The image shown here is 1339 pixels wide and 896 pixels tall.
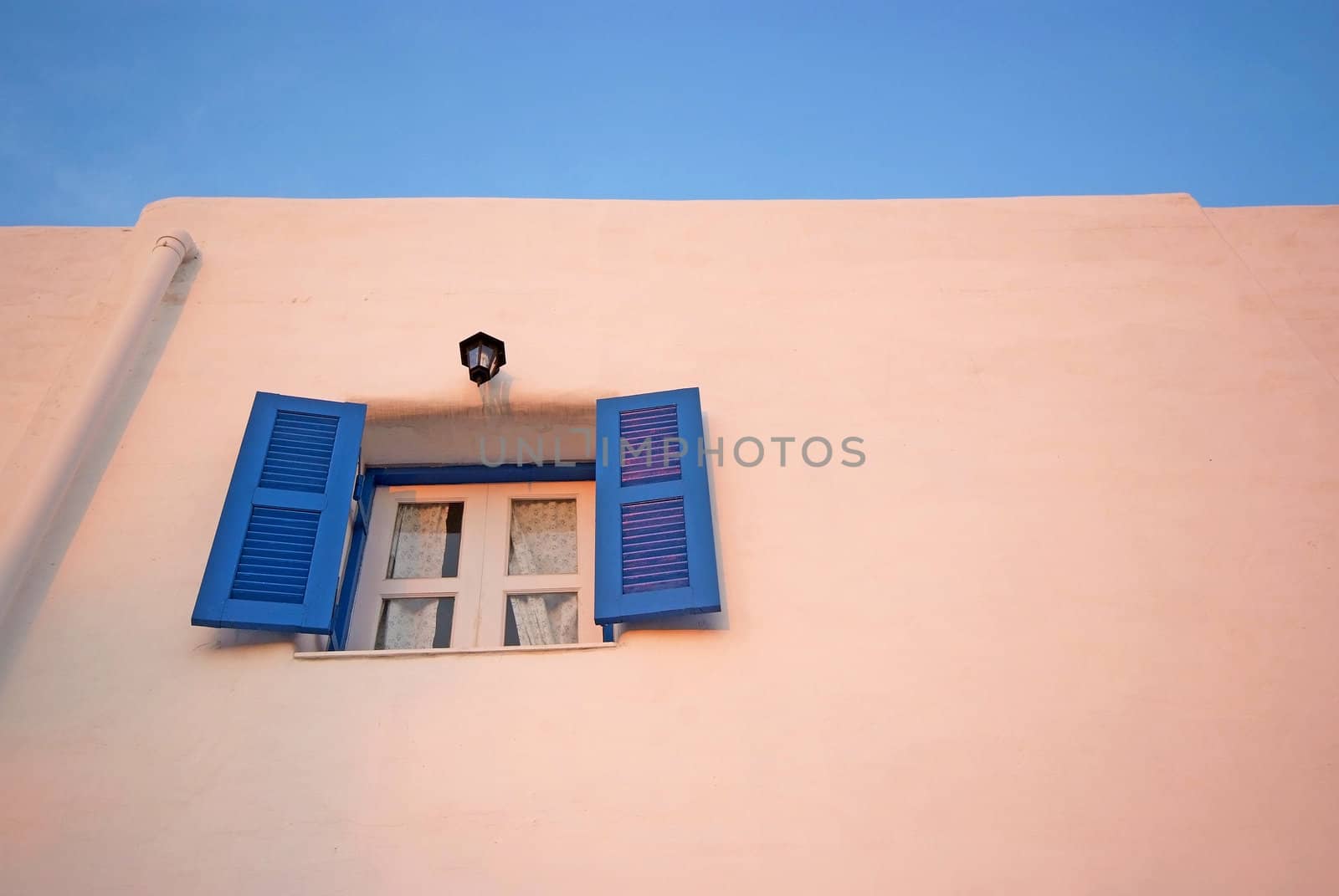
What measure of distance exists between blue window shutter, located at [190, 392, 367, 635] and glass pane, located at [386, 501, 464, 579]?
436mm

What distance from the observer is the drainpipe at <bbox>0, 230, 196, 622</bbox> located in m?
3.49

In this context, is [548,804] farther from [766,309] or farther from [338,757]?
[766,309]

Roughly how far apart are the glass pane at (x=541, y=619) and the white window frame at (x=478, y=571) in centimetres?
2

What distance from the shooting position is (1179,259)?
4883mm

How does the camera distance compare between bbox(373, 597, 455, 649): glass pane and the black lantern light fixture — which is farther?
the black lantern light fixture

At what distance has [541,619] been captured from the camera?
3916mm

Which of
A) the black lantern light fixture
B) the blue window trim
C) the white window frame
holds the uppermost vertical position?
the black lantern light fixture

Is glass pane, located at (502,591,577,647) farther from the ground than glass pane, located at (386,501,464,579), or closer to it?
closer to it

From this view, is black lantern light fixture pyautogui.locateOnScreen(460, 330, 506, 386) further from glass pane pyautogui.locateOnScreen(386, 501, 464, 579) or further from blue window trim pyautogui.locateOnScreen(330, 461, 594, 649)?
glass pane pyautogui.locateOnScreen(386, 501, 464, 579)

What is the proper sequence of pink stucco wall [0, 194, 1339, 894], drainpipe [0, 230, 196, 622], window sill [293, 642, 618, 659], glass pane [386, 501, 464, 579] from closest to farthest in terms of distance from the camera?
pink stucco wall [0, 194, 1339, 894] < window sill [293, 642, 618, 659] < drainpipe [0, 230, 196, 622] < glass pane [386, 501, 464, 579]

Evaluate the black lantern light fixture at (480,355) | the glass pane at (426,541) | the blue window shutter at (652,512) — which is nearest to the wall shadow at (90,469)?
the glass pane at (426,541)

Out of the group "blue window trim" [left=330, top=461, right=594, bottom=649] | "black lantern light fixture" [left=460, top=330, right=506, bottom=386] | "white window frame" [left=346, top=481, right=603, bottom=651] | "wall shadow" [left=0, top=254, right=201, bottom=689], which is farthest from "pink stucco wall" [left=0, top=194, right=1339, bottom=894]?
"white window frame" [left=346, top=481, right=603, bottom=651]

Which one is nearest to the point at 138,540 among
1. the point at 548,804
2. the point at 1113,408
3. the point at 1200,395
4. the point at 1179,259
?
the point at 548,804

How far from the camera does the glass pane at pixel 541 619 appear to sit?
3854mm
